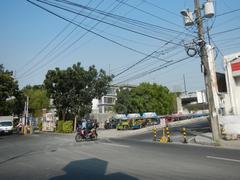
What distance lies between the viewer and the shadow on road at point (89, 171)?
8.52 m

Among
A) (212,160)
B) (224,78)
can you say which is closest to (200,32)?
(224,78)

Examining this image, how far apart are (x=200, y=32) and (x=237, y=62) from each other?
628 cm

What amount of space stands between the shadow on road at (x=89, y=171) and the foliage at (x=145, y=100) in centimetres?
5227

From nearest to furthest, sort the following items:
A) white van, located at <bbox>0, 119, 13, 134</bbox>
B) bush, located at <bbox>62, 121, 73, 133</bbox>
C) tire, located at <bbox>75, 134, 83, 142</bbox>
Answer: tire, located at <bbox>75, 134, 83, 142</bbox> → bush, located at <bbox>62, 121, 73, 133</bbox> → white van, located at <bbox>0, 119, 13, 134</bbox>

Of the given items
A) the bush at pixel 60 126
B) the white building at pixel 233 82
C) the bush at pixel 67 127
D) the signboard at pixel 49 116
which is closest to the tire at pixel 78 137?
the white building at pixel 233 82

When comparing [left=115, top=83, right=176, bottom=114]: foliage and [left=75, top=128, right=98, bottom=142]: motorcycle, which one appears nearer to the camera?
[left=75, top=128, right=98, bottom=142]: motorcycle

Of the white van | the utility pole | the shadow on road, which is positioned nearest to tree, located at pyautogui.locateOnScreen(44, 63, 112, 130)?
the white van

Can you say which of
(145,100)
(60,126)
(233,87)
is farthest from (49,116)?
(233,87)

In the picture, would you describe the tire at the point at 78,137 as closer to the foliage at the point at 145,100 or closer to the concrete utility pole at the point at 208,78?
the concrete utility pole at the point at 208,78

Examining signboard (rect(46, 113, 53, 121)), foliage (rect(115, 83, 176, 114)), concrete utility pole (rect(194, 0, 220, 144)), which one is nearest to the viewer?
concrete utility pole (rect(194, 0, 220, 144))

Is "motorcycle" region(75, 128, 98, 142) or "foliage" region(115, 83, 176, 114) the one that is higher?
"foliage" region(115, 83, 176, 114)

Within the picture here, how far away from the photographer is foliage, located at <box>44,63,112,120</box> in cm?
4350

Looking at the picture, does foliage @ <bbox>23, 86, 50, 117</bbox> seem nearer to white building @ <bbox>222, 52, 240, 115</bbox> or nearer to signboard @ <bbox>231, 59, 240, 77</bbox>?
white building @ <bbox>222, 52, 240, 115</bbox>

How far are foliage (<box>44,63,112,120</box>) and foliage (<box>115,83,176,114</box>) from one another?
1922 centimetres
